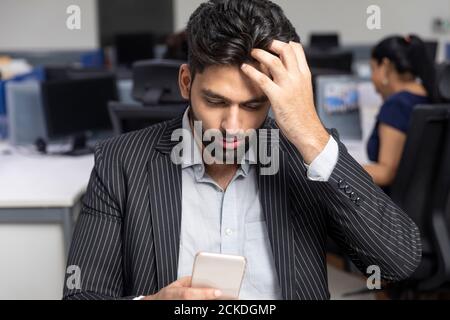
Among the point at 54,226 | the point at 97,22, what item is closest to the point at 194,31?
the point at 54,226

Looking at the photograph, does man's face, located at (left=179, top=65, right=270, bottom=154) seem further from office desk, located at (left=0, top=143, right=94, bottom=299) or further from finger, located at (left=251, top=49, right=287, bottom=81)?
office desk, located at (left=0, top=143, right=94, bottom=299)

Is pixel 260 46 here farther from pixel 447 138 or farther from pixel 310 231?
pixel 447 138

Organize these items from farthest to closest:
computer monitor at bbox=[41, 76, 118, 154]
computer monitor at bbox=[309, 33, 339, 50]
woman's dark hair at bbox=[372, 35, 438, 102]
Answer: computer monitor at bbox=[309, 33, 339, 50] < computer monitor at bbox=[41, 76, 118, 154] < woman's dark hair at bbox=[372, 35, 438, 102]

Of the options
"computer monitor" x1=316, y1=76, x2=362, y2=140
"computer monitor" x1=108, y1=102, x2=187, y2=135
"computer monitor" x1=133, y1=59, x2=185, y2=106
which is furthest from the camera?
"computer monitor" x1=316, y1=76, x2=362, y2=140

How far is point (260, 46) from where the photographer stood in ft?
3.91

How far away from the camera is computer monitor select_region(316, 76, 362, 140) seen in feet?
11.1

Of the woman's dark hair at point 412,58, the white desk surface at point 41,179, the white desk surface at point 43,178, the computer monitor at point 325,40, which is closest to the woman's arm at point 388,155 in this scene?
the woman's dark hair at point 412,58

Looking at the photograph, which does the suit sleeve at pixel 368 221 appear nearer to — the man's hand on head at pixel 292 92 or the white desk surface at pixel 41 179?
the man's hand on head at pixel 292 92

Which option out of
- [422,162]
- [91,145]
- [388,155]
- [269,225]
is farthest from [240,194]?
[91,145]

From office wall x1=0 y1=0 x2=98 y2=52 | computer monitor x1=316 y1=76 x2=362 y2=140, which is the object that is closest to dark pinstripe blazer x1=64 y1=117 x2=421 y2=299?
computer monitor x1=316 y1=76 x2=362 y2=140

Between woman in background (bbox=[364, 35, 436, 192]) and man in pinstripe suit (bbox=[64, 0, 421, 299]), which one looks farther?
woman in background (bbox=[364, 35, 436, 192])

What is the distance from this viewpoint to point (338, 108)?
340cm

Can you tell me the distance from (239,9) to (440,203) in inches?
55.6

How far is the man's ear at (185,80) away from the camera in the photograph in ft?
4.21
